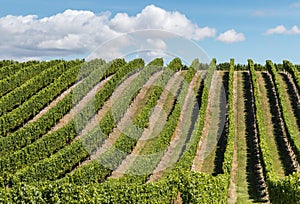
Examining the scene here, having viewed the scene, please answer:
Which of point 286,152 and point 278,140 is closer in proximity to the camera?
point 286,152

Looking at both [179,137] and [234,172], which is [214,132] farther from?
[234,172]

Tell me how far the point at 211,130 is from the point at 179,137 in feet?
12.9

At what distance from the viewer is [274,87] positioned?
62.2 meters

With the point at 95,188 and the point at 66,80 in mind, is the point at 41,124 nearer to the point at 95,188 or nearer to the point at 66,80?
the point at 66,80

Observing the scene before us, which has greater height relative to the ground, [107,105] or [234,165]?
[107,105]

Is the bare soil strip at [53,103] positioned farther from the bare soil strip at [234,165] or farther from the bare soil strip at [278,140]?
the bare soil strip at [278,140]

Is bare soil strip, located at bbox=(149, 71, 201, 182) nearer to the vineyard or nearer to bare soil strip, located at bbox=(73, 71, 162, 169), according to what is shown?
the vineyard

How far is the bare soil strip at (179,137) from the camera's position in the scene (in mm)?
38606

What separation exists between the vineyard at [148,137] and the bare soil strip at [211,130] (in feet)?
0.35

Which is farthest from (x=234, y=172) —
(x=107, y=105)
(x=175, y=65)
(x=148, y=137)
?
(x=175, y=65)

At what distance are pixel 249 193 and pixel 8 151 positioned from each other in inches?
813

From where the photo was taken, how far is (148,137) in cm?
4588

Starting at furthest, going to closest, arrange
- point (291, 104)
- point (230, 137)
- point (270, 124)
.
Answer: point (291, 104), point (270, 124), point (230, 137)

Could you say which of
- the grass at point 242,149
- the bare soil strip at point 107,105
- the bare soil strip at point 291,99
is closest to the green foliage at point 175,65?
the bare soil strip at point 107,105
